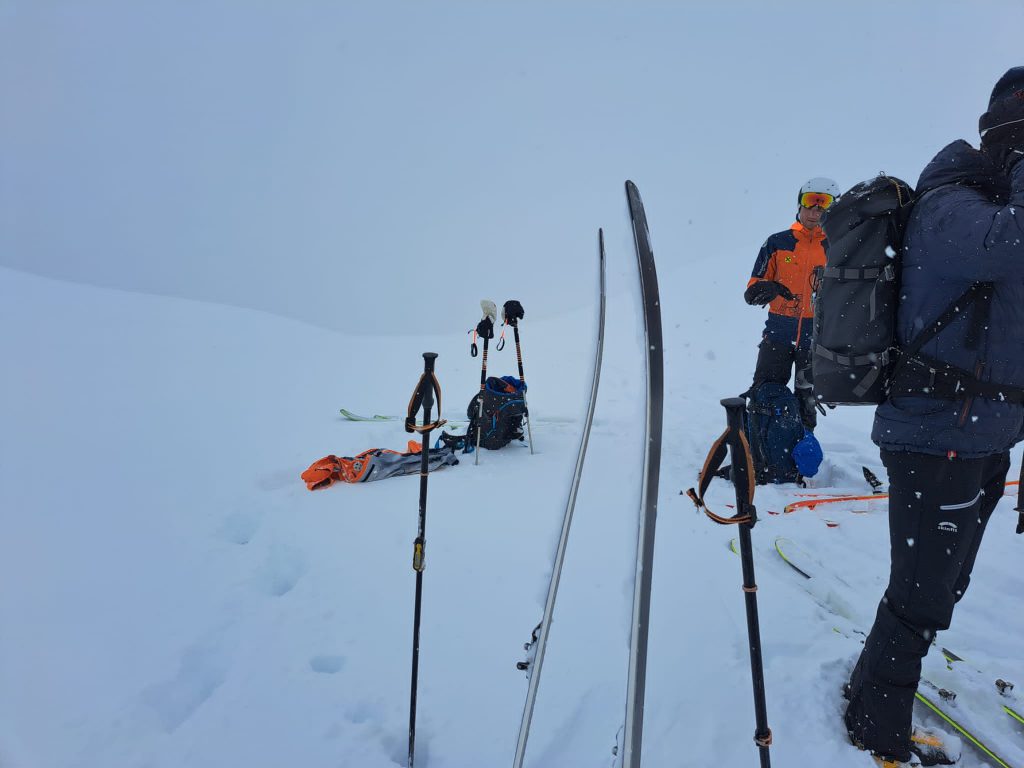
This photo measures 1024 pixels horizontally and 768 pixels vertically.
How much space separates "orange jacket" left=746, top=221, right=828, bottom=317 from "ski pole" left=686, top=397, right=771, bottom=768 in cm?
339

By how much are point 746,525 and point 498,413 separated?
429 cm

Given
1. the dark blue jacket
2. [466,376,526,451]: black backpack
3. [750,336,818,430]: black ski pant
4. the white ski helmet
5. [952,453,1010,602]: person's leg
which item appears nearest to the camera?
the dark blue jacket

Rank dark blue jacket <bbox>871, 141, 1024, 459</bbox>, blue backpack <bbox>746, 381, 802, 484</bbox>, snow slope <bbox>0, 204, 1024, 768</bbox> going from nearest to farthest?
1. dark blue jacket <bbox>871, 141, 1024, 459</bbox>
2. snow slope <bbox>0, 204, 1024, 768</bbox>
3. blue backpack <bbox>746, 381, 802, 484</bbox>

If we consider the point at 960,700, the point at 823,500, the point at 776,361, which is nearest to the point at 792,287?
the point at 776,361

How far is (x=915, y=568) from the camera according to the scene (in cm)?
156

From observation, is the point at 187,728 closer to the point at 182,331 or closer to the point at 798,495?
the point at 798,495

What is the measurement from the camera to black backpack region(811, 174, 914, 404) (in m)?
1.58

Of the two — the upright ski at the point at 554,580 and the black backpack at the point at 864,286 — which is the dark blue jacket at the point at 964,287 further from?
the upright ski at the point at 554,580

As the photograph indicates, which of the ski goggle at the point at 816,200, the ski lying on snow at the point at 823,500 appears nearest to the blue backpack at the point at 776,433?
the ski lying on snow at the point at 823,500

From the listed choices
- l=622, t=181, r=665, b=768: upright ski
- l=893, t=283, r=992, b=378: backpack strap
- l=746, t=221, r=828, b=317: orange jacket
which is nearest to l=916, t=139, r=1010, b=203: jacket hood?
l=893, t=283, r=992, b=378: backpack strap

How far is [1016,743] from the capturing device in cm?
176

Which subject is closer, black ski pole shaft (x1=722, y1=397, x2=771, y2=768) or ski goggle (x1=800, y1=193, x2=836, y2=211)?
black ski pole shaft (x1=722, y1=397, x2=771, y2=768)

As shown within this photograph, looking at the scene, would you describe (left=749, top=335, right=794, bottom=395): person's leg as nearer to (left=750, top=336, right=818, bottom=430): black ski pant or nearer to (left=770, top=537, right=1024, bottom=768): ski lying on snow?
(left=750, top=336, right=818, bottom=430): black ski pant

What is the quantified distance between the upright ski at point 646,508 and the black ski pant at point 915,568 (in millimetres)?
887
